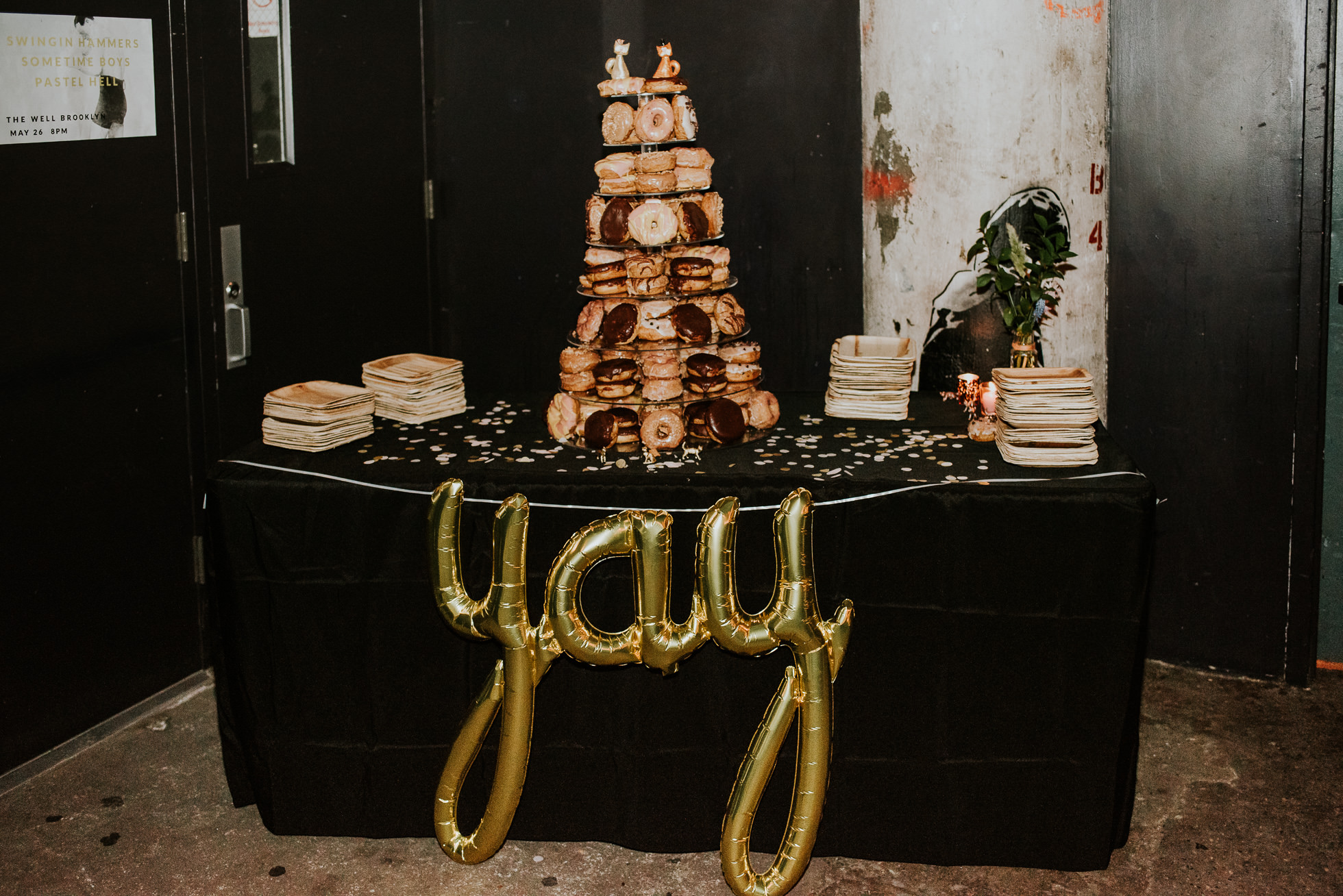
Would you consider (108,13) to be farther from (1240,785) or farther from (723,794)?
(1240,785)

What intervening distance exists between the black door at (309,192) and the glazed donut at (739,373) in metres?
1.55

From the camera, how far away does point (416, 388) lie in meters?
3.50

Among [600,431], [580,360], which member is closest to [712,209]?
[580,360]

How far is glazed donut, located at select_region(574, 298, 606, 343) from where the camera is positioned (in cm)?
326

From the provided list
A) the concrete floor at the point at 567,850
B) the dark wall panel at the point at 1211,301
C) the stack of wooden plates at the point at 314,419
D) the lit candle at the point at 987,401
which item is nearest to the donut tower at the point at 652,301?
the stack of wooden plates at the point at 314,419

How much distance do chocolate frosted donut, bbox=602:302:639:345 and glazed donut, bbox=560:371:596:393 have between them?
0.13 m

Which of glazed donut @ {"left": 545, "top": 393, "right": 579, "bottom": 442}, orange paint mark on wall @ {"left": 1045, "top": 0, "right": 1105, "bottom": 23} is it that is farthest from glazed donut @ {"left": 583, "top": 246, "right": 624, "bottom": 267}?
orange paint mark on wall @ {"left": 1045, "top": 0, "right": 1105, "bottom": 23}

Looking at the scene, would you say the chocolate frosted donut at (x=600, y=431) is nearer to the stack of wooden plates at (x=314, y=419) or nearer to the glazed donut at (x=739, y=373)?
the glazed donut at (x=739, y=373)

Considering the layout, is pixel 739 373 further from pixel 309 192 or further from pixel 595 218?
pixel 309 192

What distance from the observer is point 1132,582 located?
9.43ft

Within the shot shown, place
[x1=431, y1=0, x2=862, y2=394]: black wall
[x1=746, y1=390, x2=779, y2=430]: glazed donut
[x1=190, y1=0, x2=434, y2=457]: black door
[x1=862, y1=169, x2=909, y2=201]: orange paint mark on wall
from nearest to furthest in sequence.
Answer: [x1=746, y1=390, x2=779, y2=430]: glazed donut, [x1=190, y1=0, x2=434, y2=457]: black door, [x1=862, y1=169, x2=909, y2=201]: orange paint mark on wall, [x1=431, y1=0, x2=862, y2=394]: black wall

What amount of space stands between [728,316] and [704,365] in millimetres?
137

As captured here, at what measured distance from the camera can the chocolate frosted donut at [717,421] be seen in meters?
3.23

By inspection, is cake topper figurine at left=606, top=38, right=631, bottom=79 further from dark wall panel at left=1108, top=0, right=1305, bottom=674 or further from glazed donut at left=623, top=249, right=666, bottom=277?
dark wall panel at left=1108, top=0, right=1305, bottom=674
